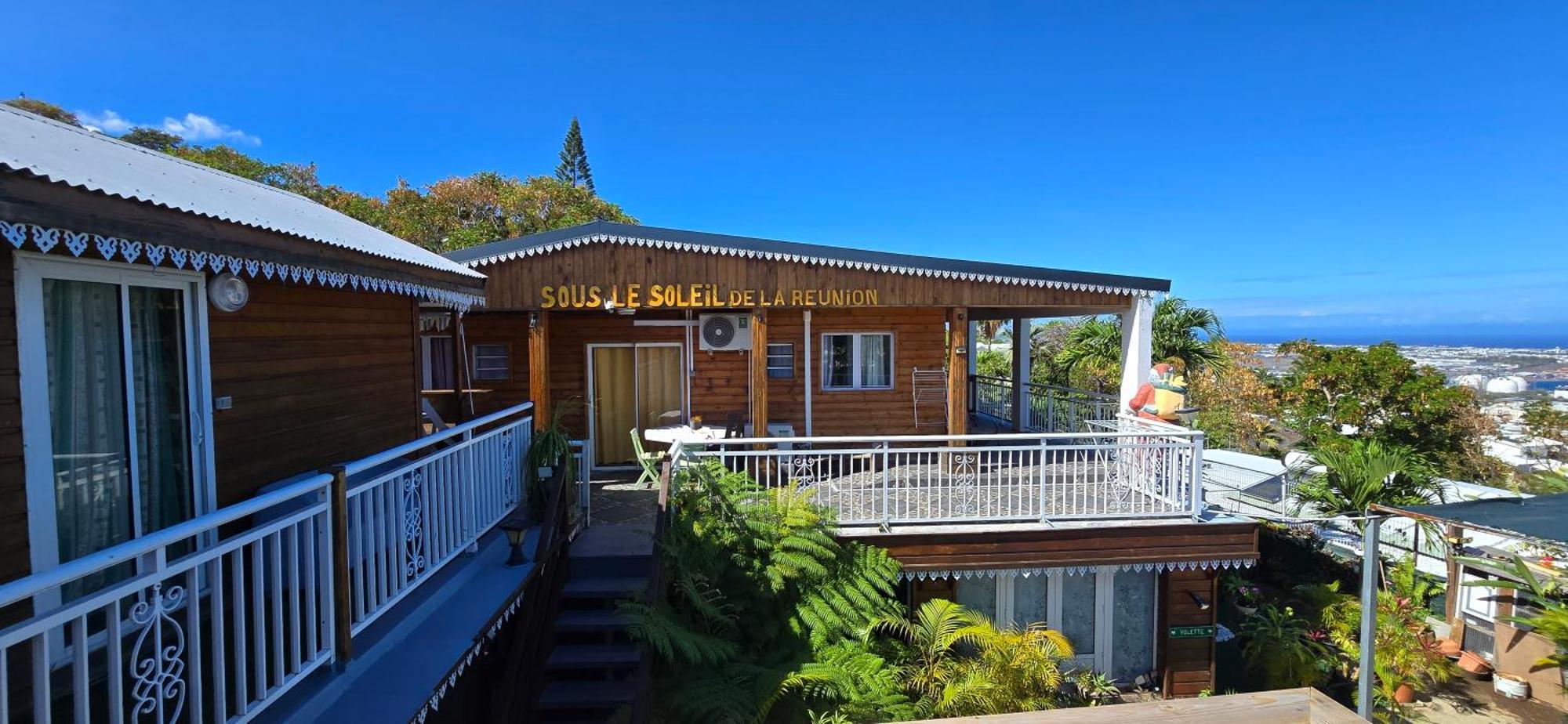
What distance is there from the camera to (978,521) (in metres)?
7.21

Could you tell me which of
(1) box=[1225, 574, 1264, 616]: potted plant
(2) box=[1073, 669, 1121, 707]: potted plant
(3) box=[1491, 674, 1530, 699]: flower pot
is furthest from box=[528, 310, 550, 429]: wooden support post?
(3) box=[1491, 674, 1530, 699]: flower pot

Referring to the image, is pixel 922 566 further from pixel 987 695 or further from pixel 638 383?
pixel 638 383

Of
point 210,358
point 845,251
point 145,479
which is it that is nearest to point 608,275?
point 845,251

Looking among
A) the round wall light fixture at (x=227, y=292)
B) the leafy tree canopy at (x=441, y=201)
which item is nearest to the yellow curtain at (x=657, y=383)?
the round wall light fixture at (x=227, y=292)

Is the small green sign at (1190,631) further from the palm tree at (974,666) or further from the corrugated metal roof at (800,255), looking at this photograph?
the corrugated metal roof at (800,255)

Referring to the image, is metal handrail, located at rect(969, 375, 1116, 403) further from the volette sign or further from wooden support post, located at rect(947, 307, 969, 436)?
the volette sign

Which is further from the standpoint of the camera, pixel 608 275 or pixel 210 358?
pixel 608 275

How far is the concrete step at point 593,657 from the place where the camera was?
5.17 meters

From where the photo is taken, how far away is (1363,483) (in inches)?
409

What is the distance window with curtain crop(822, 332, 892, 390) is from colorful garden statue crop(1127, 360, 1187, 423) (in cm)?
415

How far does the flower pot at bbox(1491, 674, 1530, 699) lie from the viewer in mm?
8938

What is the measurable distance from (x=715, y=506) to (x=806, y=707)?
6.63 feet

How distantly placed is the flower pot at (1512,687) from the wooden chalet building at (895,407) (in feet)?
15.8

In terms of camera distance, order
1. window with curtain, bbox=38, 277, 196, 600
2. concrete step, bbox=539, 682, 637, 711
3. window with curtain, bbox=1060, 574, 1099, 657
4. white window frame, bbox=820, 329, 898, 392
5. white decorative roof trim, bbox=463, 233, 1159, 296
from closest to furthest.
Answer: window with curtain, bbox=38, 277, 196, 600
concrete step, bbox=539, 682, 637, 711
window with curtain, bbox=1060, 574, 1099, 657
white decorative roof trim, bbox=463, 233, 1159, 296
white window frame, bbox=820, 329, 898, 392
